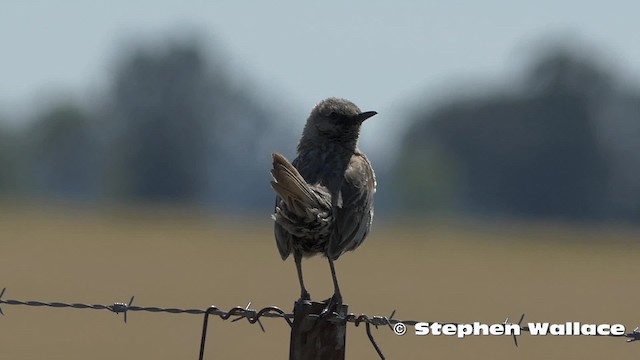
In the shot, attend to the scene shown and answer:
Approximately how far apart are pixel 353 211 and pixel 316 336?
2.79 metres

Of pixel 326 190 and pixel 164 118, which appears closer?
pixel 326 190

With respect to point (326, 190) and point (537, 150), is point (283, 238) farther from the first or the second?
point (537, 150)

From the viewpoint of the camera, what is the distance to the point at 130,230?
150ft

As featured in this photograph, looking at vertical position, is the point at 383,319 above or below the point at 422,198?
below

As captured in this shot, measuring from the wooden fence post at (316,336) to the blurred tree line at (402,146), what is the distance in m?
80.8

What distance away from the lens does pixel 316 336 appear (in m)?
7.31

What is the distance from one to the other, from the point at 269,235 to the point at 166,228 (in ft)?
10.4

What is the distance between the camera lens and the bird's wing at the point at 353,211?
32.4 feet

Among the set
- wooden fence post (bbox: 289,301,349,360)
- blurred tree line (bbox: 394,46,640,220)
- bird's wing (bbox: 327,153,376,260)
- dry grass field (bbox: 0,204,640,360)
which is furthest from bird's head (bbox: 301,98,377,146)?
blurred tree line (bbox: 394,46,640,220)

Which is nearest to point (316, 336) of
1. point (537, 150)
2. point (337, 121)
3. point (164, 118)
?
point (337, 121)

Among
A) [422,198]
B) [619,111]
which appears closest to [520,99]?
[619,111]

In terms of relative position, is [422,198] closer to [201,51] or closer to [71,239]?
[201,51]

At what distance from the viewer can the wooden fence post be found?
7289mm

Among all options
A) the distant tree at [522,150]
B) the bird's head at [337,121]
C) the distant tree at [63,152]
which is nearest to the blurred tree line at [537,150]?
the distant tree at [522,150]
